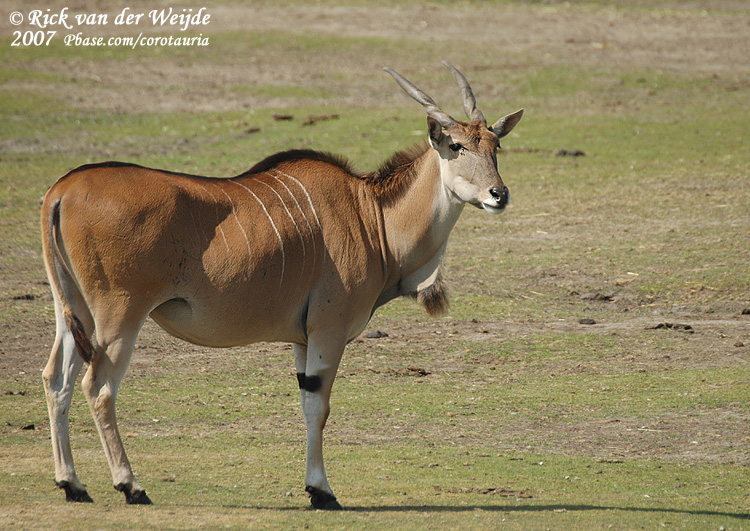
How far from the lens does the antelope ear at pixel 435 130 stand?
609 cm

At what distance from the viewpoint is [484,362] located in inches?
349

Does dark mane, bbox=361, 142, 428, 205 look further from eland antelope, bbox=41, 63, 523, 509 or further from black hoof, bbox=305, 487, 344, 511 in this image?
black hoof, bbox=305, 487, 344, 511

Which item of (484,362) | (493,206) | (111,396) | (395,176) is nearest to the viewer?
(111,396)

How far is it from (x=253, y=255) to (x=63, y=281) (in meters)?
0.98

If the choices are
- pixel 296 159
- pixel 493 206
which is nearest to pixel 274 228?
pixel 296 159

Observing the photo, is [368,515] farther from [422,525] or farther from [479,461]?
[479,461]

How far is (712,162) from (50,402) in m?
11.8

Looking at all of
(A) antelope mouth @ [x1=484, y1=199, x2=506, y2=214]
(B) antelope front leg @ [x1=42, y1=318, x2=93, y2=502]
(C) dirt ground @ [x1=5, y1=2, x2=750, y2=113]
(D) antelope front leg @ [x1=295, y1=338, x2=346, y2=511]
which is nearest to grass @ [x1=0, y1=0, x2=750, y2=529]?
(B) antelope front leg @ [x1=42, y1=318, x2=93, y2=502]

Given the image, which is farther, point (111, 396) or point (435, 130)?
point (435, 130)

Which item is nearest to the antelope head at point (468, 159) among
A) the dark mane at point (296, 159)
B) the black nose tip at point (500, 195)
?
the black nose tip at point (500, 195)

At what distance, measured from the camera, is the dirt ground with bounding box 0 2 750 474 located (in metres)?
7.42

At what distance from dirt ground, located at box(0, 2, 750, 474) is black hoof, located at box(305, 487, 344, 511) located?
6.53 ft

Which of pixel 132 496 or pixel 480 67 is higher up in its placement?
pixel 480 67

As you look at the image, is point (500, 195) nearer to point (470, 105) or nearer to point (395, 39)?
point (470, 105)
